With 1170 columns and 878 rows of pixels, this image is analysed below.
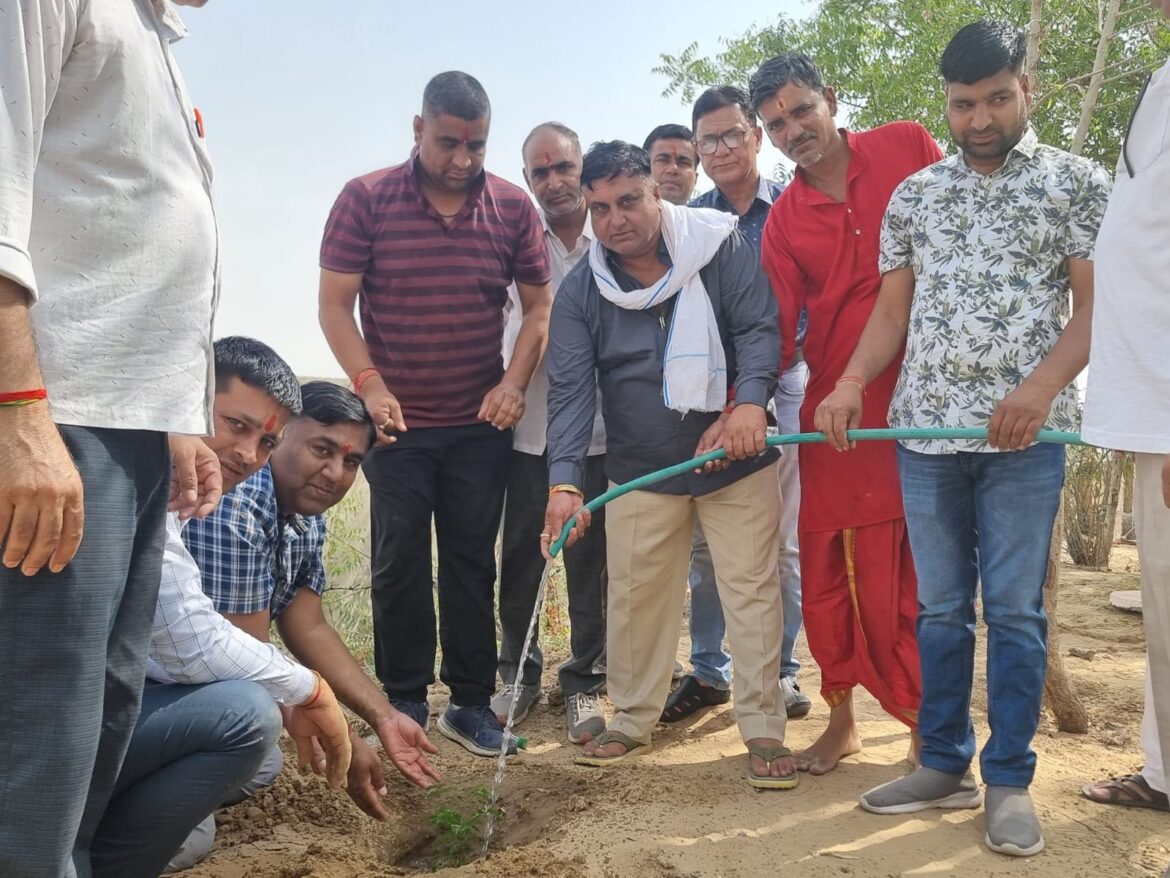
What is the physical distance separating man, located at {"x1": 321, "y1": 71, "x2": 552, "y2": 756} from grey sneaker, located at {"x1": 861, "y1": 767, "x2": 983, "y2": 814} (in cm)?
144

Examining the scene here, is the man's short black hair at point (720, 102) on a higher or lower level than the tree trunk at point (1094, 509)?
higher

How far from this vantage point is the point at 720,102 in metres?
4.20

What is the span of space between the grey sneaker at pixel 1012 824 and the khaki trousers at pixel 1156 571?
443mm

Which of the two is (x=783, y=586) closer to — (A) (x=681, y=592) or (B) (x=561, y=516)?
(A) (x=681, y=592)

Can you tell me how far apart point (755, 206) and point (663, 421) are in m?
1.23

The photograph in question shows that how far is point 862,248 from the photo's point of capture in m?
3.33

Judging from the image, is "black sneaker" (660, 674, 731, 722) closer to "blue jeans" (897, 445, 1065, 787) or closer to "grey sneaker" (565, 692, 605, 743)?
"grey sneaker" (565, 692, 605, 743)

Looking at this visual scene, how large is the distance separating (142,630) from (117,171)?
796mm

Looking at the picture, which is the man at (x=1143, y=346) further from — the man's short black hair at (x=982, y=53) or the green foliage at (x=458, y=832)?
the green foliage at (x=458, y=832)

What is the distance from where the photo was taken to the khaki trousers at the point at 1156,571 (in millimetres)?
2332

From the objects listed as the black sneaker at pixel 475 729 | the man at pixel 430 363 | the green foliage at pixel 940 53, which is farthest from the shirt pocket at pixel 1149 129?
the green foliage at pixel 940 53

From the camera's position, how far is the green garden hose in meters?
2.71

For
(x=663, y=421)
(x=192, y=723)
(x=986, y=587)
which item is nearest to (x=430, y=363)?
(x=663, y=421)

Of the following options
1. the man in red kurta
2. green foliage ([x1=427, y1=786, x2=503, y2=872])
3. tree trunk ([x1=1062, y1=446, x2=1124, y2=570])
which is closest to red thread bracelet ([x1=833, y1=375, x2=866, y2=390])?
the man in red kurta
